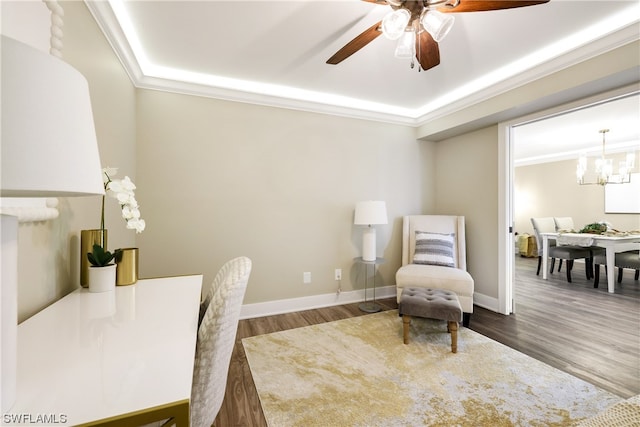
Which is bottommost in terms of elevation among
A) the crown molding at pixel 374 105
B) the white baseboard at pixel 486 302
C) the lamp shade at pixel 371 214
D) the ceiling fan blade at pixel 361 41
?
the white baseboard at pixel 486 302

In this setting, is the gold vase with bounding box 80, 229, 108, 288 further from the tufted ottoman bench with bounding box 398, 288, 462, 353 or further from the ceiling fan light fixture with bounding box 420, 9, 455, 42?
the tufted ottoman bench with bounding box 398, 288, 462, 353

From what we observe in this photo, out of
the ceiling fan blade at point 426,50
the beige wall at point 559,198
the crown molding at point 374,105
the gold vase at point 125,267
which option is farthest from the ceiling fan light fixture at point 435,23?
the beige wall at point 559,198

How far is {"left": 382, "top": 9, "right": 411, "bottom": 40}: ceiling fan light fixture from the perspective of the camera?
4.33 ft

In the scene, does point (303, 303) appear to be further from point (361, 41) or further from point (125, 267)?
point (361, 41)

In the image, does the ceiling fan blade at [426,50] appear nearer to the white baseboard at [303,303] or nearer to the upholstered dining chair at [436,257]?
the upholstered dining chair at [436,257]

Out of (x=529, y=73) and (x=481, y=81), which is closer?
(x=529, y=73)

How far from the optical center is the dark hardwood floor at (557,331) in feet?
5.53

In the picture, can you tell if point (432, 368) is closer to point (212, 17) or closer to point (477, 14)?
point (477, 14)

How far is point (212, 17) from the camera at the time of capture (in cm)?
180

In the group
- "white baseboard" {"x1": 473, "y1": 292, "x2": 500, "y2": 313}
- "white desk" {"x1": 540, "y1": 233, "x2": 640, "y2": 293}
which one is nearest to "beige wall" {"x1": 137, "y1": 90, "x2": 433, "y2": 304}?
"white baseboard" {"x1": 473, "y1": 292, "x2": 500, "y2": 313}

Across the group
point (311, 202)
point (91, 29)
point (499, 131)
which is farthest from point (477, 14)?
point (91, 29)

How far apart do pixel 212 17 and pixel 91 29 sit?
708mm

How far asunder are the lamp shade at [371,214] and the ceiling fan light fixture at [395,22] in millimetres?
1745

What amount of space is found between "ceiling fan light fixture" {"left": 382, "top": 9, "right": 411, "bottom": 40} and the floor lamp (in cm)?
136
